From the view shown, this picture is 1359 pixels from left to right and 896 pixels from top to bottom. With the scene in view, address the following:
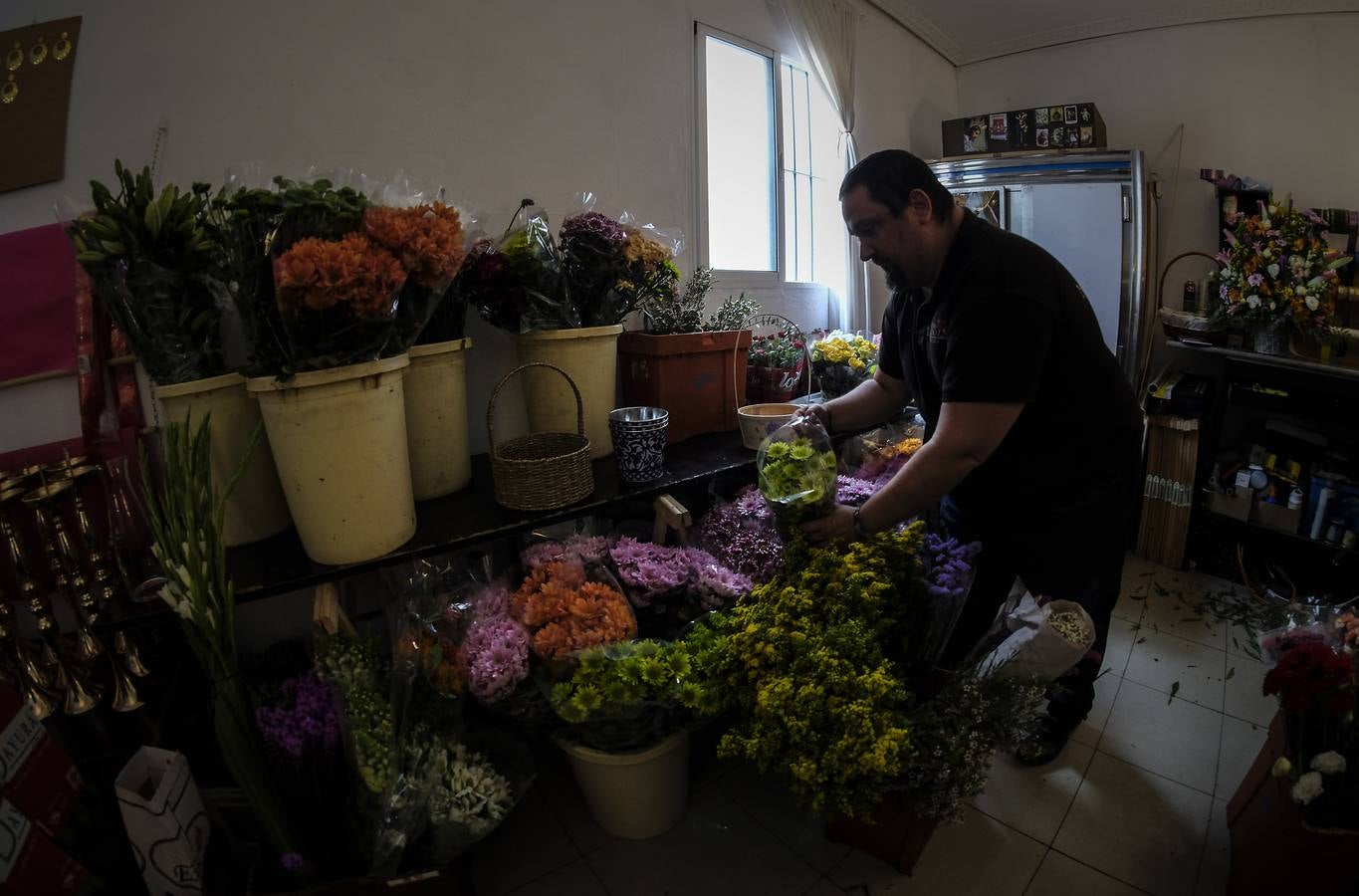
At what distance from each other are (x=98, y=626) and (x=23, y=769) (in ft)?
1.28

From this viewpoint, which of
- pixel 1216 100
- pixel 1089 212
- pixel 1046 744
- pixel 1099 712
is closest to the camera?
pixel 1046 744

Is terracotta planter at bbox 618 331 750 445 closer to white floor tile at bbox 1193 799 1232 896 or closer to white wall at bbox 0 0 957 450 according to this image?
white wall at bbox 0 0 957 450

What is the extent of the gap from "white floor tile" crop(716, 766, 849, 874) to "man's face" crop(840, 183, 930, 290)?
128 cm

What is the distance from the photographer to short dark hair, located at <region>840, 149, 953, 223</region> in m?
1.40

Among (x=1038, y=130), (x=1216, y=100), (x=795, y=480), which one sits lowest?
(x=795, y=480)

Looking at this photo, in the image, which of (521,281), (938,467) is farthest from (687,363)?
(938,467)

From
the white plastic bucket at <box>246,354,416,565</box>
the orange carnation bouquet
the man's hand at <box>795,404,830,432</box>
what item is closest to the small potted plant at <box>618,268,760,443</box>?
the man's hand at <box>795,404,830,432</box>

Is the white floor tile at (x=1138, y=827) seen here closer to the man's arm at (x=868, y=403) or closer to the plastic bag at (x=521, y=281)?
the man's arm at (x=868, y=403)

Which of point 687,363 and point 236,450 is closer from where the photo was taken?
point 236,450

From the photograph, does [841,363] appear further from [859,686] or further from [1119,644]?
[1119,644]

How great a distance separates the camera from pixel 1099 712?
1.94 m

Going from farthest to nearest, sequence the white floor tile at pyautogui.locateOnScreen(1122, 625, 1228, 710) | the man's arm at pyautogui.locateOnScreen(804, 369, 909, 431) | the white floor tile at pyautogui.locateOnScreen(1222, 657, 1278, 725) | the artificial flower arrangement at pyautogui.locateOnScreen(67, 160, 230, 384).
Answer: the white floor tile at pyautogui.locateOnScreen(1122, 625, 1228, 710)
the white floor tile at pyautogui.locateOnScreen(1222, 657, 1278, 725)
the man's arm at pyautogui.locateOnScreen(804, 369, 909, 431)
the artificial flower arrangement at pyautogui.locateOnScreen(67, 160, 230, 384)

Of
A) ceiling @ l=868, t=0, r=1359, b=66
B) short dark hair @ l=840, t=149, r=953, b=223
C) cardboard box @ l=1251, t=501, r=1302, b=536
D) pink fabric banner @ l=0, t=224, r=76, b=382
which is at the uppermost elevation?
ceiling @ l=868, t=0, r=1359, b=66

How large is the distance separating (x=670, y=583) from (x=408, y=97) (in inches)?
56.0
